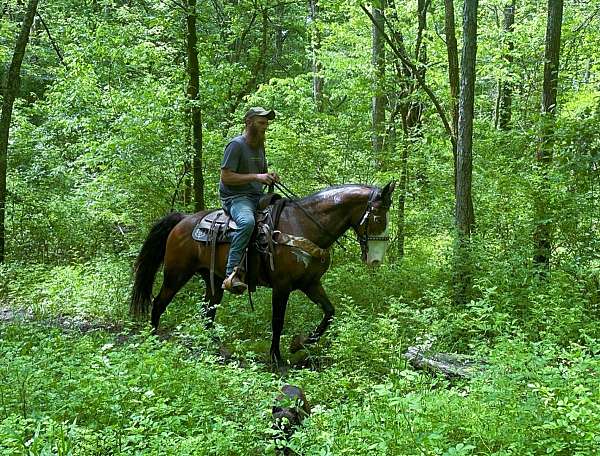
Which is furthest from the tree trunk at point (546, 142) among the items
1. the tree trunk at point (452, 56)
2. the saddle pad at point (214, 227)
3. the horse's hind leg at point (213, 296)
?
the horse's hind leg at point (213, 296)

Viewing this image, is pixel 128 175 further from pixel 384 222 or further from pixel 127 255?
pixel 384 222

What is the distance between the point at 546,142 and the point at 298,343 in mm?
4336

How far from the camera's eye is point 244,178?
7.36m

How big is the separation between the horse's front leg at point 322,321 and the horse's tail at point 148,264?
2468 mm

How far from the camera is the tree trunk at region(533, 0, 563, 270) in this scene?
8.12 meters

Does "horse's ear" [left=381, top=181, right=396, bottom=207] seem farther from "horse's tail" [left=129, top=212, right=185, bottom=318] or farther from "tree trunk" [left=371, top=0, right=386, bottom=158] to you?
"tree trunk" [left=371, top=0, right=386, bottom=158]

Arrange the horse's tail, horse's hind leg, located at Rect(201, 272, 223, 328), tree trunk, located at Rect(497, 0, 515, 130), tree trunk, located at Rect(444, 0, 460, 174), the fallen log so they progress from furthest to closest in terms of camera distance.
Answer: tree trunk, located at Rect(497, 0, 515, 130) → tree trunk, located at Rect(444, 0, 460, 174) → the horse's tail → horse's hind leg, located at Rect(201, 272, 223, 328) → the fallen log

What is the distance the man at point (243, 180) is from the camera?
23.9ft

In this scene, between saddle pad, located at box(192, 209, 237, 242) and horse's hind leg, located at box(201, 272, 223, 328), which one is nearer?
saddle pad, located at box(192, 209, 237, 242)

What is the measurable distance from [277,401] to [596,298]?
16.1 feet

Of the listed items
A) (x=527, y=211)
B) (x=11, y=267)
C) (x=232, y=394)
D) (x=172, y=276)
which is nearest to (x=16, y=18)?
(x=11, y=267)

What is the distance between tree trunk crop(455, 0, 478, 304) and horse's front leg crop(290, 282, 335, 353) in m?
1.87

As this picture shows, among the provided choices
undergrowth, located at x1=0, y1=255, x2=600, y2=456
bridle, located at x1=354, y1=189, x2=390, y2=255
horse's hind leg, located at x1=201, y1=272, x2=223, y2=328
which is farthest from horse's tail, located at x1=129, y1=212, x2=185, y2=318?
bridle, located at x1=354, y1=189, x2=390, y2=255

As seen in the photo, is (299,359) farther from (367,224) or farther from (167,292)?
(167,292)
